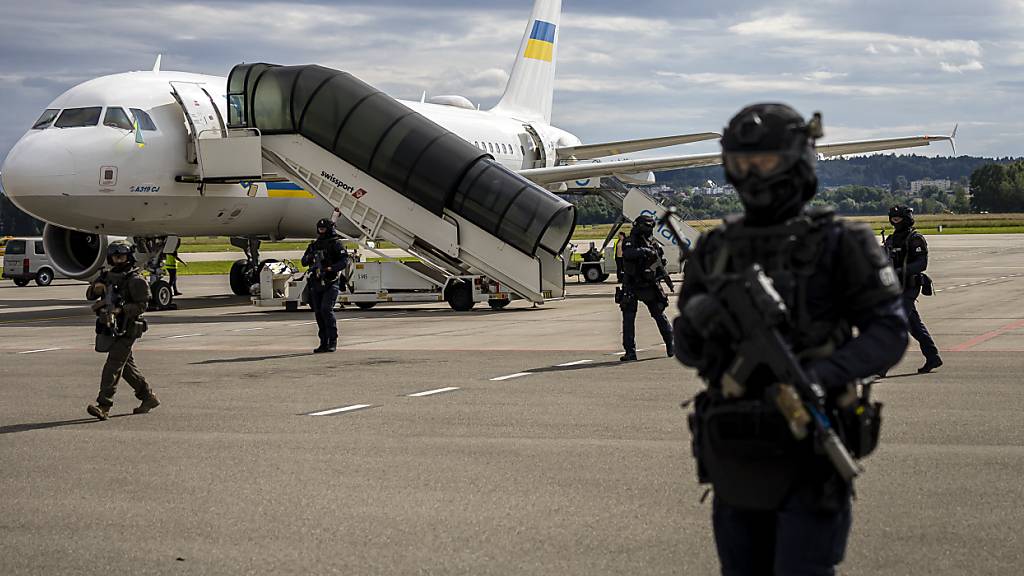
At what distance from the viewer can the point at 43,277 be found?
45.2 metres

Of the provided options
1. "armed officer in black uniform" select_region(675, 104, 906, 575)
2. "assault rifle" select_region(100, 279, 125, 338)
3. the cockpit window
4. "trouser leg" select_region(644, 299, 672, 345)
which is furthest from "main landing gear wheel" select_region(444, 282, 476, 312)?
"armed officer in black uniform" select_region(675, 104, 906, 575)

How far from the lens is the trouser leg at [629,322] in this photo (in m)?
16.2

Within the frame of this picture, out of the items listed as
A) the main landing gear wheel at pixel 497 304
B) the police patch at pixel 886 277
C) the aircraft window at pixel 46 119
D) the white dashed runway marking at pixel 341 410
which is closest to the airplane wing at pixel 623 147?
the main landing gear wheel at pixel 497 304

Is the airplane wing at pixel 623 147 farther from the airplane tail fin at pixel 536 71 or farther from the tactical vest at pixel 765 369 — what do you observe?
the tactical vest at pixel 765 369

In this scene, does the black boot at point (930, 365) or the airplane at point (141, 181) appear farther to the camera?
the airplane at point (141, 181)

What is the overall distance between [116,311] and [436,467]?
13.6 feet

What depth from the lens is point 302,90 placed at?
25.3 m

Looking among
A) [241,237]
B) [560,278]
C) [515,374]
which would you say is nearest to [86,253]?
[241,237]

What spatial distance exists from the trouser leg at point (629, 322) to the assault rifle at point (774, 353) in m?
12.4

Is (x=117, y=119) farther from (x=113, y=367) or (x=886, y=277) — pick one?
(x=886, y=277)

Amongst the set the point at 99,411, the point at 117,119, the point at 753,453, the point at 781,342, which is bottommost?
the point at 99,411

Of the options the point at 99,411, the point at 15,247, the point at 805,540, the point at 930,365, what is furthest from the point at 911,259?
the point at 15,247

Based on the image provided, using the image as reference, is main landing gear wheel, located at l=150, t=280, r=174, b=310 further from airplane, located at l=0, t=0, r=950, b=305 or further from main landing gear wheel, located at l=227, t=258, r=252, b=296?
main landing gear wheel, located at l=227, t=258, r=252, b=296

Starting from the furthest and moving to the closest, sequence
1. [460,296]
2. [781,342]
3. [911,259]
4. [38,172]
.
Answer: [460,296]
[38,172]
[911,259]
[781,342]
